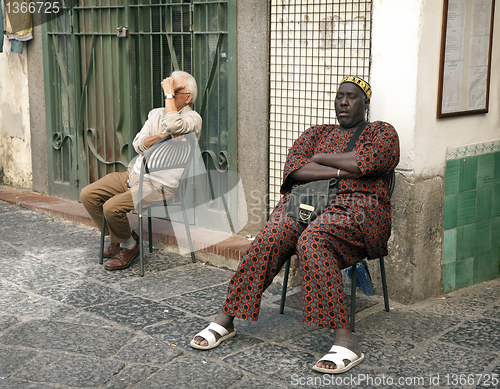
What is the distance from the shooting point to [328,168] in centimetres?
393

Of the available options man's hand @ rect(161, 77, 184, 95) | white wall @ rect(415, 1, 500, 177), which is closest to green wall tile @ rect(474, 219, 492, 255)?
white wall @ rect(415, 1, 500, 177)

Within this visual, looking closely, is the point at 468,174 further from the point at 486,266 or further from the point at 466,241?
the point at 486,266

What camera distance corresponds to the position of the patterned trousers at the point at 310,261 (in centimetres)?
350

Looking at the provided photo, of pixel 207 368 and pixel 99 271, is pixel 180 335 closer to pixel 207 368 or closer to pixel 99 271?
pixel 207 368

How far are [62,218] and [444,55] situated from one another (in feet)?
13.3

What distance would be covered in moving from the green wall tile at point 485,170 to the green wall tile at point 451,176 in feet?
0.88

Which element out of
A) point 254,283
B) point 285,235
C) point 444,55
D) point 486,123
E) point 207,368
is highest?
point 444,55

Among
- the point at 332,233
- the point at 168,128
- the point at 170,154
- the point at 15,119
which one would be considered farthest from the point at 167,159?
the point at 15,119

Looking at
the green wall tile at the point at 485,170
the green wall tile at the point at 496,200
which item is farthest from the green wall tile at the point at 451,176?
the green wall tile at the point at 496,200

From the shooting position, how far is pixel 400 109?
166 inches

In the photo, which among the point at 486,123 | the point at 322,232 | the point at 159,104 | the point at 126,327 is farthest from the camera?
the point at 159,104

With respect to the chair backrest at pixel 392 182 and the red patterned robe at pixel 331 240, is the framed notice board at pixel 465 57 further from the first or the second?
the red patterned robe at pixel 331 240

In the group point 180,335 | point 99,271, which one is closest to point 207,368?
point 180,335

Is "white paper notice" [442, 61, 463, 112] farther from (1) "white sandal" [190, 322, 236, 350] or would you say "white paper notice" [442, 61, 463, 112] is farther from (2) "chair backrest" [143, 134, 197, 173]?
(1) "white sandal" [190, 322, 236, 350]
